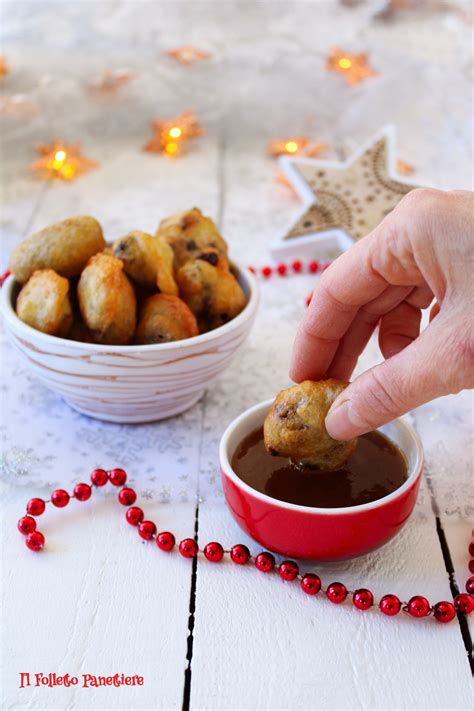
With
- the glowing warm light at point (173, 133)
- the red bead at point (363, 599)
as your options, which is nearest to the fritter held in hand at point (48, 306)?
the red bead at point (363, 599)

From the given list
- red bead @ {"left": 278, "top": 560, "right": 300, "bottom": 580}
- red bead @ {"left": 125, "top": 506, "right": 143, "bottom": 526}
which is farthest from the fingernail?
red bead @ {"left": 125, "top": 506, "right": 143, "bottom": 526}

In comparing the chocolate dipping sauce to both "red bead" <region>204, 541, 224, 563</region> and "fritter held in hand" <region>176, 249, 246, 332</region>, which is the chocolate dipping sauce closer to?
"red bead" <region>204, 541, 224, 563</region>

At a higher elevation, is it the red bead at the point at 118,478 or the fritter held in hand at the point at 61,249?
the fritter held in hand at the point at 61,249

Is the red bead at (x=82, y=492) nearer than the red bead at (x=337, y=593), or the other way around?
the red bead at (x=337, y=593)

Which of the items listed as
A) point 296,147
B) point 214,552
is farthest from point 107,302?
point 296,147

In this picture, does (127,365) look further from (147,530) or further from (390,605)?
(390,605)

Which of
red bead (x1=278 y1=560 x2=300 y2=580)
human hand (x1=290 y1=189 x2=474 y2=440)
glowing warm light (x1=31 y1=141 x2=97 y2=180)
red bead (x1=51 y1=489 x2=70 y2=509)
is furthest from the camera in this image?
glowing warm light (x1=31 y1=141 x2=97 y2=180)

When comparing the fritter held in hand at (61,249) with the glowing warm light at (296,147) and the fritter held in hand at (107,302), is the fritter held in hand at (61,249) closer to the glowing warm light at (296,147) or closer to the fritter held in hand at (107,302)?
the fritter held in hand at (107,302)
